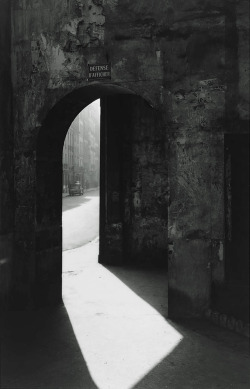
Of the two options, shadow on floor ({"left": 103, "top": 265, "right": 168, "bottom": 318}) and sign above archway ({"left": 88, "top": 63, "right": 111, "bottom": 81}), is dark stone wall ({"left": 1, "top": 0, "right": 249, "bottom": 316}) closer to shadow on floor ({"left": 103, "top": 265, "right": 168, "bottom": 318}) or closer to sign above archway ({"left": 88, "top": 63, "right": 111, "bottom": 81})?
sign above archway ({"left": 88, "top": 63, "right": 111, "bottom": 81})

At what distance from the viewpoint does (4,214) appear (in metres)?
5.22

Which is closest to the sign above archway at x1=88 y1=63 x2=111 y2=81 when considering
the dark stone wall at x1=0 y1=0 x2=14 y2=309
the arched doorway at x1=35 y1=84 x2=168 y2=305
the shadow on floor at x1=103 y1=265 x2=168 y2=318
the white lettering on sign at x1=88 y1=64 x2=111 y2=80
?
the white lettering on sign at x1=88 y1=64 x2=111 y2=80

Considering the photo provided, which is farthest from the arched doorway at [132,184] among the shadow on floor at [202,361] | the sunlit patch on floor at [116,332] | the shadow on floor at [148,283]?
the shadow on floor at [202,361]

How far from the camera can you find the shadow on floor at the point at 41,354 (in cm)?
331

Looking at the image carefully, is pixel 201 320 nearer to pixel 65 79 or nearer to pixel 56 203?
pixel 56 203

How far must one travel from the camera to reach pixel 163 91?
15.6ft

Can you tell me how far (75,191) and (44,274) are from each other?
99.0ft

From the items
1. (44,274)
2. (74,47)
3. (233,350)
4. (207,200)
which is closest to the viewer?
(233,350)

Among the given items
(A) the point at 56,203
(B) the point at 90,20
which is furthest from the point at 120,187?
(B) the point at 90,20

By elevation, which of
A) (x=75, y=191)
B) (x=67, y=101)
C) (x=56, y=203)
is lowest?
(x=75, y=191)

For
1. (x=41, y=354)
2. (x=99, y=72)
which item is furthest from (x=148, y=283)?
(x=99, y=72)

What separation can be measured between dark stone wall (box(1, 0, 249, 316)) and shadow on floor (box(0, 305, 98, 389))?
0.67 meters

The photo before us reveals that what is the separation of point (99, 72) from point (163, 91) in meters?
0.91

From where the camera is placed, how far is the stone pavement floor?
11.0 ft
